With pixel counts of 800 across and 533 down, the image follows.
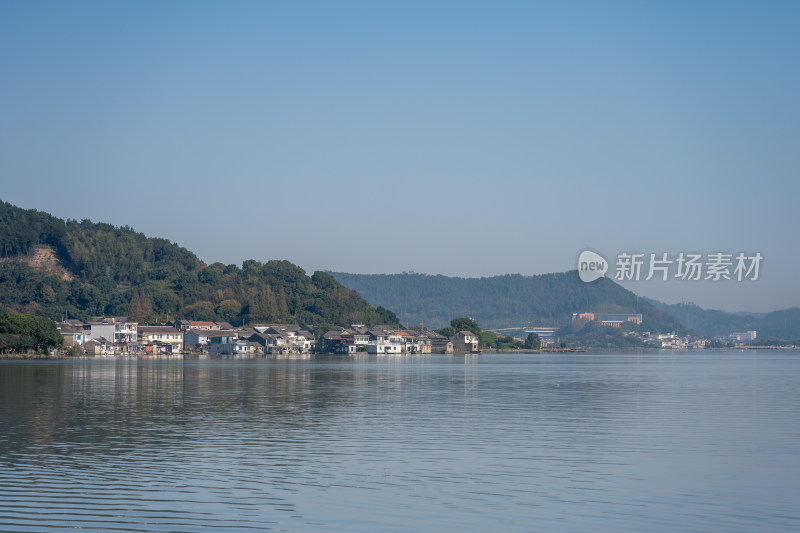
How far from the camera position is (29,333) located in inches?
3521

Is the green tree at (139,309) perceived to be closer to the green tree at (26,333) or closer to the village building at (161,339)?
the village building at (161,339)

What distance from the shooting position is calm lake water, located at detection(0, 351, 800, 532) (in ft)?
39.7

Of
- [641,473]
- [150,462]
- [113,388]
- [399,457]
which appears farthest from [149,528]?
[113,388]

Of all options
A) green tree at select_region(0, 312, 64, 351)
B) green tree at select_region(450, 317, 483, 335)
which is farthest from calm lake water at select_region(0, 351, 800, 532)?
green tree at select_region(450, 317, 483, 335)

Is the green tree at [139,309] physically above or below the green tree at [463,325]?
above

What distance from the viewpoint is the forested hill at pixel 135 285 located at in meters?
156

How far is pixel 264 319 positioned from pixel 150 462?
144347mm

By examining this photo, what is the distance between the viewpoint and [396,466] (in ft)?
54.4

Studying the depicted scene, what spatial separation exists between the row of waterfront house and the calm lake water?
316 ft

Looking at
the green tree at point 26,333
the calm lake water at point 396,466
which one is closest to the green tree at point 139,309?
the green tree at point 26,333

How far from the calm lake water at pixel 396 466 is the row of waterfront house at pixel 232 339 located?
9640 centimetres

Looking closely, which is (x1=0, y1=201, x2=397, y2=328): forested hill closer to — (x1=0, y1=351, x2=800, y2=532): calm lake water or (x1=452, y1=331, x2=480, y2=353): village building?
(x1=452, y1=331, x2=480, y2=353): village building

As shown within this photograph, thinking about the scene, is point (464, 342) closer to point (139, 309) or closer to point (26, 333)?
point (139, 309)

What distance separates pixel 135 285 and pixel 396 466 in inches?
7080
